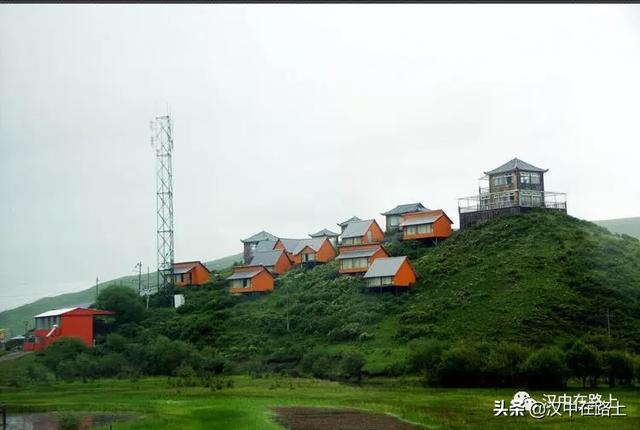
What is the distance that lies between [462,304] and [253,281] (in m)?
15.6

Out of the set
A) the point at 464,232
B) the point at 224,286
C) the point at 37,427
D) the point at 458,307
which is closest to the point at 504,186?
the point at 464,232

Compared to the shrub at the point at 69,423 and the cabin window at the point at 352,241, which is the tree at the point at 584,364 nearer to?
the shrub at the point at 69,423

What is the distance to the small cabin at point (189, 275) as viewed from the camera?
55.6m

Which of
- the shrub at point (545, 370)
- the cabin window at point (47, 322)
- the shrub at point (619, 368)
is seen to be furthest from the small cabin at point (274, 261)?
the shrub at point (619, 368)

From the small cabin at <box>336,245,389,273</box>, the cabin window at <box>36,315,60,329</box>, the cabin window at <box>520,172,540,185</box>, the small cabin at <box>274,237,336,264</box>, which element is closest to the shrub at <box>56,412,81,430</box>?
the cabin window at <box>36,315,60,329</box>

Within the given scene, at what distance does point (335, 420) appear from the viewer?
73.3 ft

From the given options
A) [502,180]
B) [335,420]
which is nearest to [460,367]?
[335,420]

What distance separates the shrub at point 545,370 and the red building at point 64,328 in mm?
25763

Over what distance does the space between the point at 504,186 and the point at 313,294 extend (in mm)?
12494

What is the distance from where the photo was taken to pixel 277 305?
156 ft

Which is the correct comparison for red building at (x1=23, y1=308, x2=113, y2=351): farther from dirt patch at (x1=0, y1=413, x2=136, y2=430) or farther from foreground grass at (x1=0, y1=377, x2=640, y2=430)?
dirt patch at (x1=0, y1=413, x2=136, y2=430)

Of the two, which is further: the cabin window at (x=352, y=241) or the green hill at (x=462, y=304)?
the cabin window at (x=352, y=241)

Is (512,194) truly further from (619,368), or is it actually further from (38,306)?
(38,306)

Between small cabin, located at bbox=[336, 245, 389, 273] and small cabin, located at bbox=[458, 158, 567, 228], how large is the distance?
566cm
